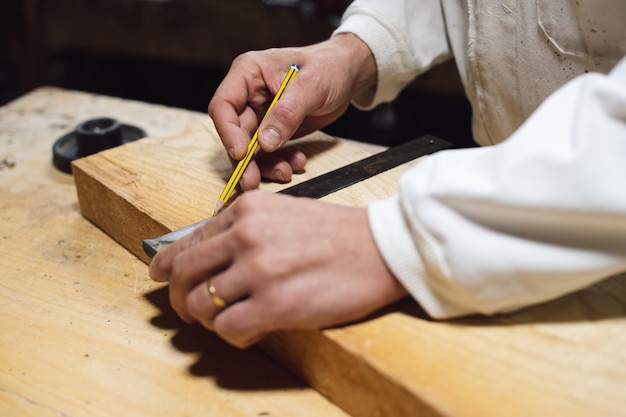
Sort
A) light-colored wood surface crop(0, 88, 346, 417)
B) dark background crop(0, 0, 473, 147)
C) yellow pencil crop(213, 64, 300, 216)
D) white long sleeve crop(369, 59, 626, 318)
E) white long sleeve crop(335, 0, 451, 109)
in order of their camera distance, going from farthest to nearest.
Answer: dark background crop(0, 0, 473, 147) < white long sleeve crop(335, 0, 451, 109) < yellow pencil crop(213, 64, 300, 216) < light-colored wood surface crop(0, 88, 346, 417) < white long sleeve crop(369, 59, 626, 318)

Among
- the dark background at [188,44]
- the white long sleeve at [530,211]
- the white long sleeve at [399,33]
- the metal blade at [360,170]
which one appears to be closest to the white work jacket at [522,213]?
the white long sleeve at [530,211]

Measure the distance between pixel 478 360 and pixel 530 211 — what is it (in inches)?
7.4

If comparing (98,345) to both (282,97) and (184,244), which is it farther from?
(282,97)

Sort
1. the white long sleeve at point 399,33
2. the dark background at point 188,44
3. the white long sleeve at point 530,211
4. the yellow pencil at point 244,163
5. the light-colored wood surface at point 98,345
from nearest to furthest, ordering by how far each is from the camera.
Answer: the white long sleeve at point 530,211 → the light-colored wood surface at point 98,345 → the yellow pencil at point 244,163 → the white long sleeve at point 399,33 → the dark background at point 188,44

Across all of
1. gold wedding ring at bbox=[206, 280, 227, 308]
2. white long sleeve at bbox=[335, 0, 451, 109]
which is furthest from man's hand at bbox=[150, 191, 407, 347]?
white long sleeve at bbox=[335, 0, 451, 109]

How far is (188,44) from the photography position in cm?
276

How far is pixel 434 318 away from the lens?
774 millimetres

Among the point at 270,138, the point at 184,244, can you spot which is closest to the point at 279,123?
the point at 270,138

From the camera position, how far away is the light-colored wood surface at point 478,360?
0.67m

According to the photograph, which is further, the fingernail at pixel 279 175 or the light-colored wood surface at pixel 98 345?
the fingernail at pixel 279 175

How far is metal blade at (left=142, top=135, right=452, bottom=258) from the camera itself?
1.07 m

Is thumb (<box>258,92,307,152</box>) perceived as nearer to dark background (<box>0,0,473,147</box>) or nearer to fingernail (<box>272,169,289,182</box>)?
fingernail (<box>272,169,289,182</box>)

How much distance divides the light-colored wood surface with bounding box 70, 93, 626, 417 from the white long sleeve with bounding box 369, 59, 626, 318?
0.15 ft

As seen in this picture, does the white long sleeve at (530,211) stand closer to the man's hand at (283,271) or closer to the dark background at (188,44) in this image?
the man's hand at (283,271)
